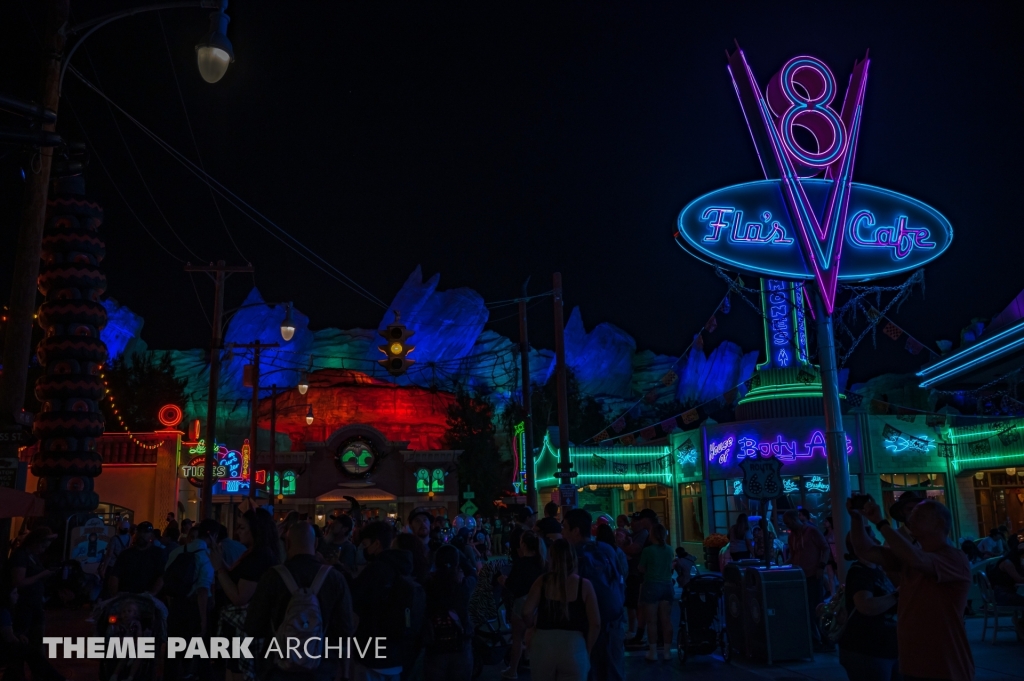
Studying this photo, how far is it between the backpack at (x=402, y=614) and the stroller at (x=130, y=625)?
9.80 ft

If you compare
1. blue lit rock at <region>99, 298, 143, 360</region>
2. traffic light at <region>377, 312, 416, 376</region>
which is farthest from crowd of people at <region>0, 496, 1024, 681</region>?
blue lit rock at <region>99, 298, 143, 360</region>

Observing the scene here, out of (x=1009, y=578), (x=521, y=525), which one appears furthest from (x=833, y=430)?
(x=521, y=525)

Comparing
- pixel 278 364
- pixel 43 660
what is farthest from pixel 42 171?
pixel 278 364

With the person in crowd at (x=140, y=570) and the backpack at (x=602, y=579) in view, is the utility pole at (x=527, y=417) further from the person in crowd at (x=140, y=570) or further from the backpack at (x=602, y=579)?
the backpack at (x=602, y=579)

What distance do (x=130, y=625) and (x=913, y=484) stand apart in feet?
84.1

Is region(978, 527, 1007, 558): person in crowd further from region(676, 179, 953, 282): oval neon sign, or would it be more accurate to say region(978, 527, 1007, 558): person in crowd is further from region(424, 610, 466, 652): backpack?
region(424, 610, 466, 652): backpack

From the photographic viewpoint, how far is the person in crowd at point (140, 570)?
8586 millimetres

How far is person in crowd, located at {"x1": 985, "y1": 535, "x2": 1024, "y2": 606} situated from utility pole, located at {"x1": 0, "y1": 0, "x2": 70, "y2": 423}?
1252cm

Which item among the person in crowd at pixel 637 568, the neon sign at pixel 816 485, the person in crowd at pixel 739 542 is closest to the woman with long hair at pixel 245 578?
the person in crowd at pixel 637 568

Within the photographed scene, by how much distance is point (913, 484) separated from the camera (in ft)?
88.6

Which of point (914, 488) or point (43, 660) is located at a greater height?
point (914, 488)

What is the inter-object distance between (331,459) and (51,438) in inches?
1451

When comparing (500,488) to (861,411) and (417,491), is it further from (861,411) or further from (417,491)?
(861,411)

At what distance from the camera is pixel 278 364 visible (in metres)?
97.8
